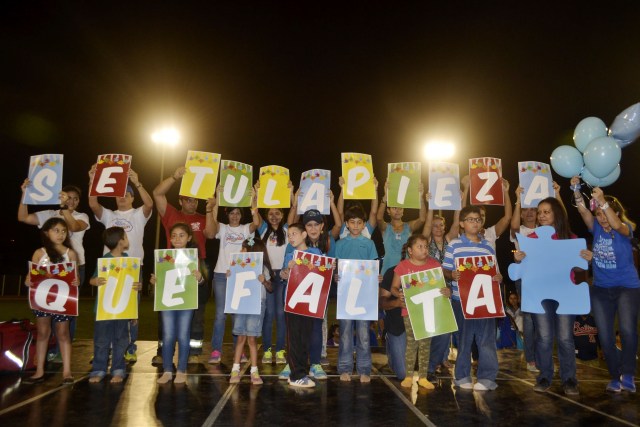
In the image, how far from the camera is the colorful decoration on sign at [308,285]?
5.50 metres

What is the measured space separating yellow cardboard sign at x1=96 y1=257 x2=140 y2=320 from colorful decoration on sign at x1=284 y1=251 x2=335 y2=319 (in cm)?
183

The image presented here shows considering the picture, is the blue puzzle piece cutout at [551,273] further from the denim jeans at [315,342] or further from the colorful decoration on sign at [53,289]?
the colorful decoration on sign at [53,289]

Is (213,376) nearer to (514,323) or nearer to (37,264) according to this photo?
(37,264)

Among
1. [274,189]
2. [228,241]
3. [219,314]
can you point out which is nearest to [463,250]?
[274,189]

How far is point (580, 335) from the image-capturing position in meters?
7.77

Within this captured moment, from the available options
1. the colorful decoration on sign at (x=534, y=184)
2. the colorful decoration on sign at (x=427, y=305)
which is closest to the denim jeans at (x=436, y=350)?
the colorful decoration on sign at (x=427, y=305)

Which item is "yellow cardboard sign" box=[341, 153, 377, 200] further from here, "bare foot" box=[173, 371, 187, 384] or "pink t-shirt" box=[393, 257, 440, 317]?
"bare foot" box=[173, 371, 187, 384]

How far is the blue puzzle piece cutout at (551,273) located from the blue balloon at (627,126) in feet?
4.98

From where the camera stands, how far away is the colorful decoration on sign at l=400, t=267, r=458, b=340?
5.46 metres

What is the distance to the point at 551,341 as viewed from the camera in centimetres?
536

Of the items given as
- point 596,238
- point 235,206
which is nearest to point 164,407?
point 235,206

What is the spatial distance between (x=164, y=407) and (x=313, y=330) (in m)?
2.00

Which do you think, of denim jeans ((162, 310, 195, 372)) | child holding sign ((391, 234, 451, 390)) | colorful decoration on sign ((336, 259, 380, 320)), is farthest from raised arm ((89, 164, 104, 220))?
child holding sign ((391, 234, 451, 390))

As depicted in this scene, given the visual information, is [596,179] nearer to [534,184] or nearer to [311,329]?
[534,184]
